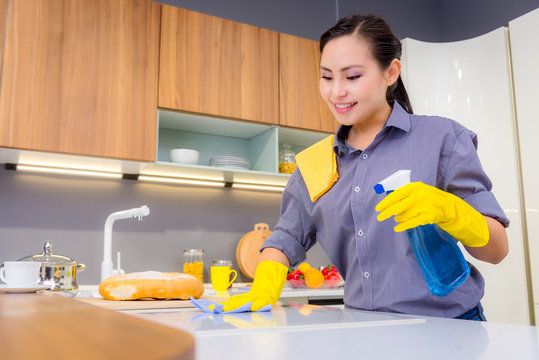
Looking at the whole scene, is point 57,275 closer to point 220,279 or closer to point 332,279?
point 220,279

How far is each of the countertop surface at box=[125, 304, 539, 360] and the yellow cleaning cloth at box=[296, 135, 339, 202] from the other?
59cm

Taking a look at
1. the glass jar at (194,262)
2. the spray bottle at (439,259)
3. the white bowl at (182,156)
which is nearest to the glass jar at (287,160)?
the white bowl at (182,156)

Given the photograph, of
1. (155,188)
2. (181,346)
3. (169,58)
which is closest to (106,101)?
(169,58)

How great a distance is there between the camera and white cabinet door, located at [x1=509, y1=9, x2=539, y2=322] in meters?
2.42

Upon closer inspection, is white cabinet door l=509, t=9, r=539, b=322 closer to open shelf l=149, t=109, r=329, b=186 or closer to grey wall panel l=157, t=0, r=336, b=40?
open shelf l=149, t=109, r=329, b=186

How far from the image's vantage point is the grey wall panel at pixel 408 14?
3.78 meters

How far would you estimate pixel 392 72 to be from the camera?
4.68 feet

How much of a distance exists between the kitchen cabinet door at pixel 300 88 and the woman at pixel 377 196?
1359mm

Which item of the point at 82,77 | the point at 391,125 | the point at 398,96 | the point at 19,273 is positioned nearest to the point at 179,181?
the point at 82,77

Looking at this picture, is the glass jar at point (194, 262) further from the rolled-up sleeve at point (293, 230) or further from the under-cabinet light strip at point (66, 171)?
the rolled-up sleeve at point (293, 230)

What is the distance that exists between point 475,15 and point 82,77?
292 cm

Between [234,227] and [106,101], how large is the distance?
3.60 ft

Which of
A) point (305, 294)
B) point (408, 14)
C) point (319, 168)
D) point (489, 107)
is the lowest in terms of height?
point (305, 294)

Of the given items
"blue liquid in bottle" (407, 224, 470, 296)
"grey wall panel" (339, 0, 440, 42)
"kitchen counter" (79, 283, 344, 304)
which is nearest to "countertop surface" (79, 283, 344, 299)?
"kitchen counter" (79, 283, 344, 304)
